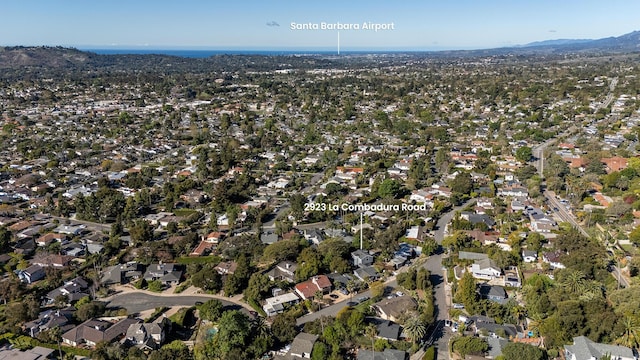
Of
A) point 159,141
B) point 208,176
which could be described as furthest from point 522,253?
point 159,141

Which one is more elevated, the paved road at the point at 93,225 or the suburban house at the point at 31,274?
the paved road at the point at 93,225

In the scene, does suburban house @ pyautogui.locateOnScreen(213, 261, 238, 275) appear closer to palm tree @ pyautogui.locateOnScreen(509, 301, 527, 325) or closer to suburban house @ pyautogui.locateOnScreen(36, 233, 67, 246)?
suburban house @ pyautogui.locateOnScreen(36, 233, 67, 246)

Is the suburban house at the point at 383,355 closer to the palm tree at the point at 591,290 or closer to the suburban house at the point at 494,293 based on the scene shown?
the suburban house at the point at 494,293

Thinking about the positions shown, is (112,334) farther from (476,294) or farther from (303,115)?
(303,115)

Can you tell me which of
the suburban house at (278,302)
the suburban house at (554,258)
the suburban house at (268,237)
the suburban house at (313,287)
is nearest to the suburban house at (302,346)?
the suburban house at (278,302)

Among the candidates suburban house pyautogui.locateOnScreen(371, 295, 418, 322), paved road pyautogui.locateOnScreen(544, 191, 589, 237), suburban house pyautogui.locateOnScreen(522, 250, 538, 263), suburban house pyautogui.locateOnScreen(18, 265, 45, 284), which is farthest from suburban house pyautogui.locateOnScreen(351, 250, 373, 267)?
suburban house pyautogui.locateOnScreen(18, 265, 45, 284)

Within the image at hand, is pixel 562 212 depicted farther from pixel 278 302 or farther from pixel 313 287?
pixel 278 302
